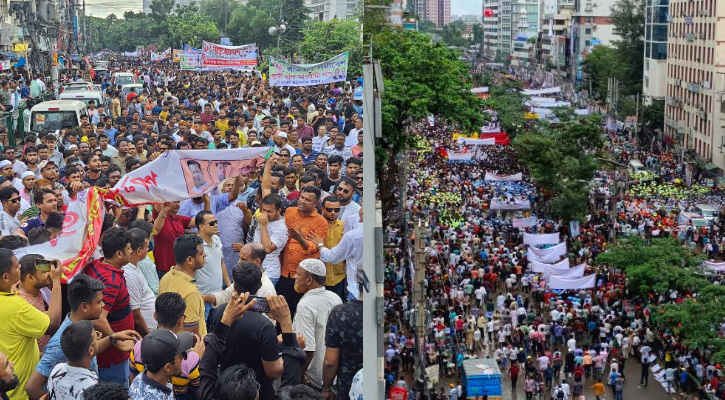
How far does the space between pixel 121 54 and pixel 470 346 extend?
9.79 meters

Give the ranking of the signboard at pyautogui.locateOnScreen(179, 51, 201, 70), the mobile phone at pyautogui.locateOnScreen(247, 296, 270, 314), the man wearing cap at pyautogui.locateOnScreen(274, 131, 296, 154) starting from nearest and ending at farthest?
the mobile phone at pyautogui.locateOnScreen(247, 296, 270, 314), the man wearing cap at pyautogui.locateOnScreen(274, 131, 296, 154), the signboard at pyautogui.locateOnScreen(179, 51, 201, 70)

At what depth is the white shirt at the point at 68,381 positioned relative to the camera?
593 cm

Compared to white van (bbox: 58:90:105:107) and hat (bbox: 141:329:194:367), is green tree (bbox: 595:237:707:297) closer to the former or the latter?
white van (bbox: 58:90:105:107)

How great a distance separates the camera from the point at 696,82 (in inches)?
2215

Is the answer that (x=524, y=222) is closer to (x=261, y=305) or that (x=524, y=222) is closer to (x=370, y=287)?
(x=370, y=287)

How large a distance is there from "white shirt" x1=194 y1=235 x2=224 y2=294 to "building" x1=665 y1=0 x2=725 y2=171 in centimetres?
4466

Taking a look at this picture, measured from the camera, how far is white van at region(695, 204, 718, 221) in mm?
36866

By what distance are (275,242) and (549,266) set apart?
19.3 meters

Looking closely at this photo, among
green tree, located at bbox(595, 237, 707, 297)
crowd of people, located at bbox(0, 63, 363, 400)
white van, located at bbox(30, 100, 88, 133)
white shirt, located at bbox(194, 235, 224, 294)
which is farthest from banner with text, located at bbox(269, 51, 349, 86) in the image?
green tree, located at bbox(595, 237, 707, 297)

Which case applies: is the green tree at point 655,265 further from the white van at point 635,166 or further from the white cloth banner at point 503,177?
the white van at point 635,166

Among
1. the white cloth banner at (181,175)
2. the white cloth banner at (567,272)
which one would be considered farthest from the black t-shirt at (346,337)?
A: the white cloth banner at (567,272)

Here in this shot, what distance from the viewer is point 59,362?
631cm

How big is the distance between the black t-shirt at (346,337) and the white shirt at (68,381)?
1.59 meters

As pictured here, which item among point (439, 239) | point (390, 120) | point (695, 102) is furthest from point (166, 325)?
point (695, 102)
